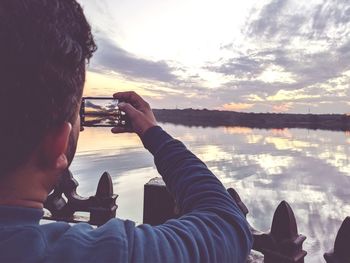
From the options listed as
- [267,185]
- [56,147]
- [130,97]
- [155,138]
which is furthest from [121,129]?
[267,185]

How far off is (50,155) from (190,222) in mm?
385

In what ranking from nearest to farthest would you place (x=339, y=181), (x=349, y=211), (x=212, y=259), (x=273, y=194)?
(x=212, y=259)
(x=349, y=211)
(x=273, y=194)
(x=339, y=181)

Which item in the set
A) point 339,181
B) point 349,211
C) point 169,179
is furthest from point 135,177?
point 169,179

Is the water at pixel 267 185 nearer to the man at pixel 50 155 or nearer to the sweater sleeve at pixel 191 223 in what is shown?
the sweater sleeve at pixel 191 223

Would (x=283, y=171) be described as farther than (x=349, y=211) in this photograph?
Yes

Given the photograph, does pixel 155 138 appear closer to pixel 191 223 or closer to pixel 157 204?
pixel 191 223

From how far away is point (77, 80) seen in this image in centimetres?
83

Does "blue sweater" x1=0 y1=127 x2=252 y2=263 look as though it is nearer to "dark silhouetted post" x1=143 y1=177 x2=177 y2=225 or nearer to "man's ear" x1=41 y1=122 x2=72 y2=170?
"man's ear" x1=41 y1=122 x2=72 y2=170

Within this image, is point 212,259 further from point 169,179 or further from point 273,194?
point 273,194

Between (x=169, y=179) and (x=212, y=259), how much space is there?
307 millimetres

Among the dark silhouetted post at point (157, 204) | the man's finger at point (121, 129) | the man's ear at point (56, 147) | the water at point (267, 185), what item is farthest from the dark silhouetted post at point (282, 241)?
the water at point (267, 185)

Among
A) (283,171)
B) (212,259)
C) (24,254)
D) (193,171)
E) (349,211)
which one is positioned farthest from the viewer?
(283,171)

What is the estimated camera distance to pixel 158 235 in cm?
81

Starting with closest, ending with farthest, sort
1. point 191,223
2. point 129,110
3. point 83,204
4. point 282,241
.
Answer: point 191,223, point 129,110, point 282,241, point 83,204
